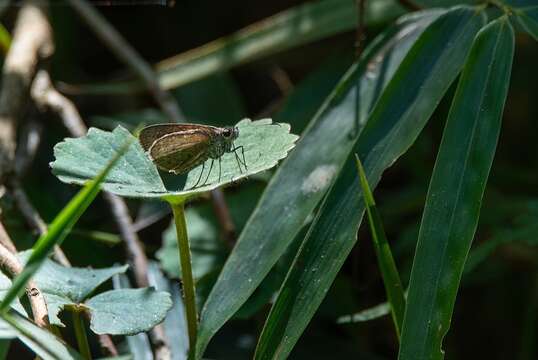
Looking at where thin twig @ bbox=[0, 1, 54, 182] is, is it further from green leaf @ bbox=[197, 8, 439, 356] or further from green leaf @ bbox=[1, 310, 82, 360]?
green leaf @ bbox=[1, 310, 82, 360]

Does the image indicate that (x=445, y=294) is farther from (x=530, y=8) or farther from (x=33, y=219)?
(x=33, y=219)

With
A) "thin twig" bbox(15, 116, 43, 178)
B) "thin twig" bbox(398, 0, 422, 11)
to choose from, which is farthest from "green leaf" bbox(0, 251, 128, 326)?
"thin twig" bbox(398, 0, 422, 11)

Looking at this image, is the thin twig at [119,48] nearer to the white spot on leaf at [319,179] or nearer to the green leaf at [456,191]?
the white spot on leaf at [319,179]

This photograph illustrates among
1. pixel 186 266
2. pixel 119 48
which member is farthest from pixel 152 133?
pixel 119 48

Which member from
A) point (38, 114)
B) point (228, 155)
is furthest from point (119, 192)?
point (38, 114)

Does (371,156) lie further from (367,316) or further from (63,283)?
(63,283)

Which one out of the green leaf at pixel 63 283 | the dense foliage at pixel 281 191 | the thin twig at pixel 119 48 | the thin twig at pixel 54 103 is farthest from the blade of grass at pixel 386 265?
the thin twig at pixel 119 48
